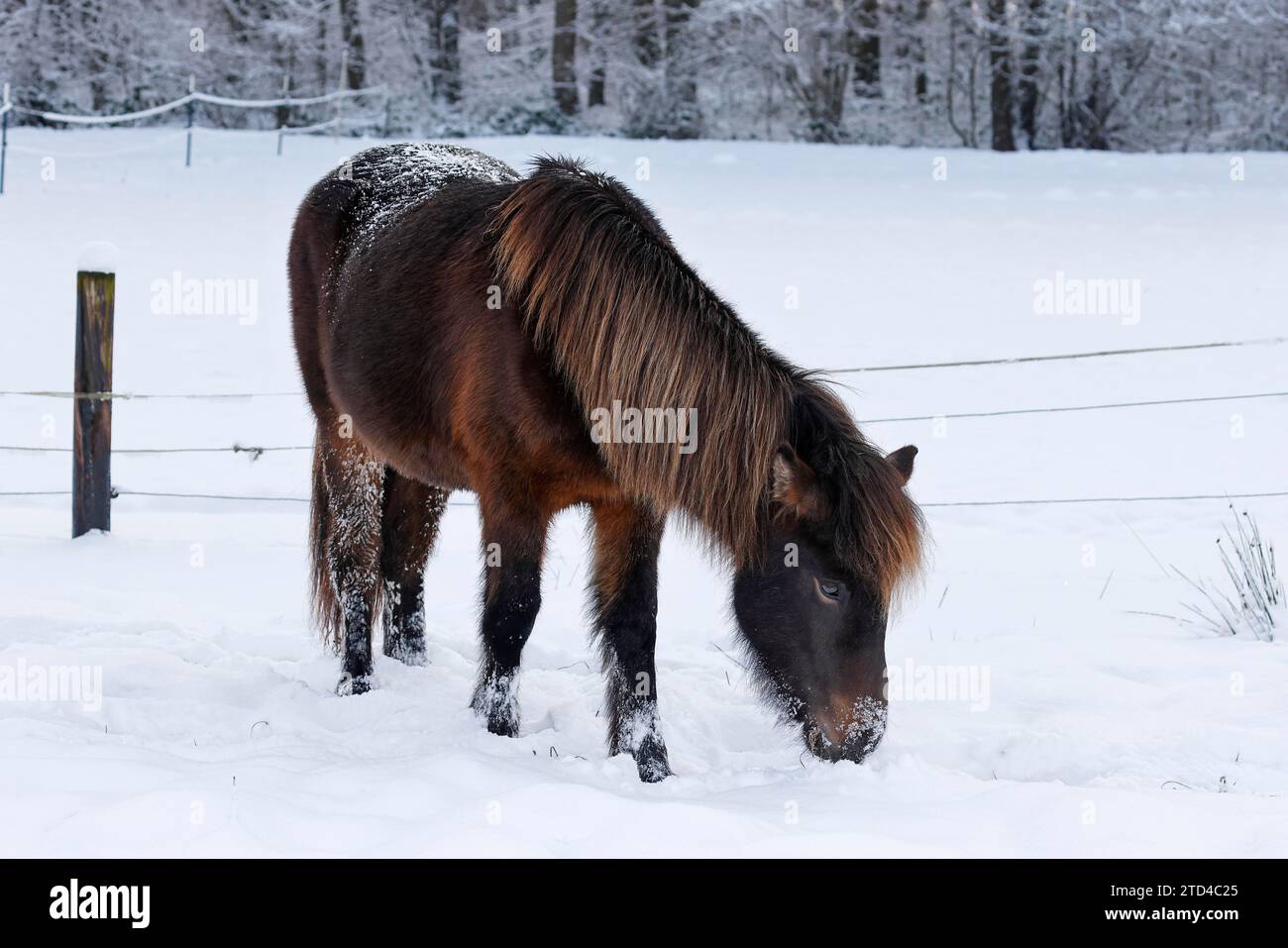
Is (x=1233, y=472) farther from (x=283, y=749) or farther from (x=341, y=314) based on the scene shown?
(x=283, y=749)

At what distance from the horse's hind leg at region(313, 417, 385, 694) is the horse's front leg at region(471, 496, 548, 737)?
106 centimetres

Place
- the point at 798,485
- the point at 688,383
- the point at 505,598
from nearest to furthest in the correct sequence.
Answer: the point at 798,485
the point at 688,383
the point at 505,598

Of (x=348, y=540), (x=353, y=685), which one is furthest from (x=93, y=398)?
(x=353, y=685)

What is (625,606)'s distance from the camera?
3.98 m

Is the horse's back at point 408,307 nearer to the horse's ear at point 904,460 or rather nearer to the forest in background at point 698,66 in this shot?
the horse's ear at point 904,460

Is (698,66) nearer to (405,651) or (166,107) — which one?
(166,107)

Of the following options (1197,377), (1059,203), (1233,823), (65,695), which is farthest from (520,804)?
(1059,203)

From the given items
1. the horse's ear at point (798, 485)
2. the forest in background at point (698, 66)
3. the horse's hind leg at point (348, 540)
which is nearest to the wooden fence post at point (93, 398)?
the horse's hind leg at point (348, 540)

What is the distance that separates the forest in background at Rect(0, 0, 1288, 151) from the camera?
22312mm

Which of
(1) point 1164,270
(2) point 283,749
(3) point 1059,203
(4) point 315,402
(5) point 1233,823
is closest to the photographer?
(5) point 1233,823

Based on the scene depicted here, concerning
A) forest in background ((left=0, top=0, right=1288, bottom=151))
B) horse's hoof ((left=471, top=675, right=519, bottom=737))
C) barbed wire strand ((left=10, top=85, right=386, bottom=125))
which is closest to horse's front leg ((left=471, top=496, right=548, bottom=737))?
horse's hoof ((left=471, top=675, right=519, bottom=737))

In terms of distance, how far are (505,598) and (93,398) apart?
3717mm
